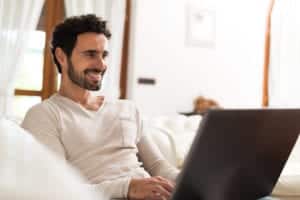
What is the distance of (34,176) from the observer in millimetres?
667

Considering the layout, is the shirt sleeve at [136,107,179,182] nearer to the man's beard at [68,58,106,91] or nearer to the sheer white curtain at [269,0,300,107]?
the man's beard at [68,58,106,91]

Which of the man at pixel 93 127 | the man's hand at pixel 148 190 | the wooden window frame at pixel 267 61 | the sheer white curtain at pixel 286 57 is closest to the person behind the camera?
the man's hand at pixel 148 190

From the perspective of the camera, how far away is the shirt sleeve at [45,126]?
59.7 inches

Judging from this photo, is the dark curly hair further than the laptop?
Yes

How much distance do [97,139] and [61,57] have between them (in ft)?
1.33

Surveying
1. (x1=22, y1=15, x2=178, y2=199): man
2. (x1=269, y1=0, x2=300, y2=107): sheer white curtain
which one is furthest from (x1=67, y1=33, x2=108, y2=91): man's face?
(x1=269, y1=0, x2=300, y2=107): sheer white curtain

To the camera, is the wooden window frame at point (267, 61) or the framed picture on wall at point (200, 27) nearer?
the framed picture on wall at point (200, 27)

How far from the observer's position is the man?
4.94 ft

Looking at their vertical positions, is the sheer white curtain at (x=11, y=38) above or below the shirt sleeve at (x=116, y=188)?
above

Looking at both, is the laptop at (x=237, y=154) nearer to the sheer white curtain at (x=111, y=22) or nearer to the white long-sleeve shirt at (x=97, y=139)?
the white long-sleeve shirt at (x=97, y=139)

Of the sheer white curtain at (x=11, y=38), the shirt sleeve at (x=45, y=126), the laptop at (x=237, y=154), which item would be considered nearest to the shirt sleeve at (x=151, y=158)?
the shirt sleeve at (x=45, y=126)

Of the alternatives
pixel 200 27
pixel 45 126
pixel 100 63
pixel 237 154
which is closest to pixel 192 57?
pixel 200 27

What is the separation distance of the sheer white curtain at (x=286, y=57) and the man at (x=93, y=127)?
11.5 feet

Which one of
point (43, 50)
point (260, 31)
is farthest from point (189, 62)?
point (43, 50)
